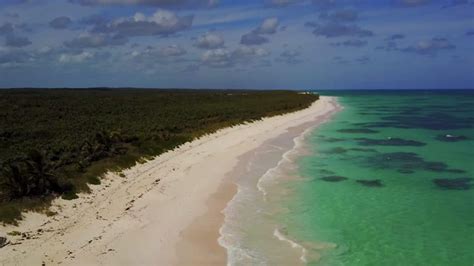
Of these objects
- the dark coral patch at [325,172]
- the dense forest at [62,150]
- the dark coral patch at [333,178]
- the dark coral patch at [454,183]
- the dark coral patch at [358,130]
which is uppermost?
the dense forest at [62,150]

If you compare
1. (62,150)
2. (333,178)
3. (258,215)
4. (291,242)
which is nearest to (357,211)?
(258,215)

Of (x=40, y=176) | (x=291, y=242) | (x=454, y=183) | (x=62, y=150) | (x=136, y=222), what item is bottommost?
(x=454, y=183)

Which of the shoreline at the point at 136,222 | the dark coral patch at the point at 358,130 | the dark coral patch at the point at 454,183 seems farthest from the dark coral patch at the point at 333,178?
the dark coral patch at the point at 358,130

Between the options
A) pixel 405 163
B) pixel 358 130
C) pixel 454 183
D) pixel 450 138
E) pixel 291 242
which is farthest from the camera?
pixel 358 130

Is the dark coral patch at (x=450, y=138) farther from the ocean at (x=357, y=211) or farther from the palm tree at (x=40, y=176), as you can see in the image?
the palm tree at (x=40, y=176)

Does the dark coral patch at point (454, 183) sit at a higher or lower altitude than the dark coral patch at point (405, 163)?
lower

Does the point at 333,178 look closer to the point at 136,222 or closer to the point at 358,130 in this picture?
the point at 136,222

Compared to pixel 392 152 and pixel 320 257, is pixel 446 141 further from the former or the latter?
pixel 320 257
